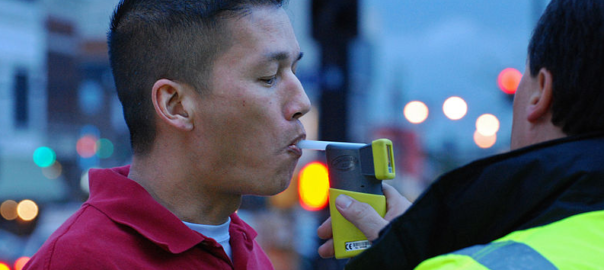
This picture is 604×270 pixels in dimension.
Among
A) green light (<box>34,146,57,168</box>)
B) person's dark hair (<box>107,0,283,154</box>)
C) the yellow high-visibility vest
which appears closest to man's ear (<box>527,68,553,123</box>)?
the yellow high-visibility vest

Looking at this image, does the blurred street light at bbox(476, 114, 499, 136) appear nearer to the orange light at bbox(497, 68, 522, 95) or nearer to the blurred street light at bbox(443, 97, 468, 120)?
the blurred street light at bbox(443, 97, 468, 120)

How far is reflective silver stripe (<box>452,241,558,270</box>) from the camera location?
1021 millimetres

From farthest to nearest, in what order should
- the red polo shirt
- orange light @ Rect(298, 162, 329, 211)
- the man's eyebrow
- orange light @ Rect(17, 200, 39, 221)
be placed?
orange light @ Rect(17, 200, 39, 221) → orange light @ Rect(298, 162, 329, 211) → the man's eyebrow → the red polo shirt

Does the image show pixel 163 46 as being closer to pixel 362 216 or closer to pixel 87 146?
pixel 362 216

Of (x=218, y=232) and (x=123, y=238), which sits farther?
(x=218, y=232)

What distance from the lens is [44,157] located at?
25.6m

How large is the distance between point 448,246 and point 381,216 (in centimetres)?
54

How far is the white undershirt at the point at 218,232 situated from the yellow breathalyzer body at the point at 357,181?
15.2 inches

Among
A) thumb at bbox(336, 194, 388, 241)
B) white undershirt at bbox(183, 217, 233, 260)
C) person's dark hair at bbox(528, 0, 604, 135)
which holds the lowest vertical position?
white undershirt at bbox(183, 217, 233, 260)

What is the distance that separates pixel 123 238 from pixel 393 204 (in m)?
0.82

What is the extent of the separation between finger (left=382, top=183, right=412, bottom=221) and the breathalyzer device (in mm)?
22

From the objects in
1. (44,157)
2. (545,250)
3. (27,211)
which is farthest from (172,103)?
(44,157)

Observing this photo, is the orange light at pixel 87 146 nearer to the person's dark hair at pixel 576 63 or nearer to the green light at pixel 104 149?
the green light at pixel 104 149

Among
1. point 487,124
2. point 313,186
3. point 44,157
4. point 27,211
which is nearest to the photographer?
point 313,186
